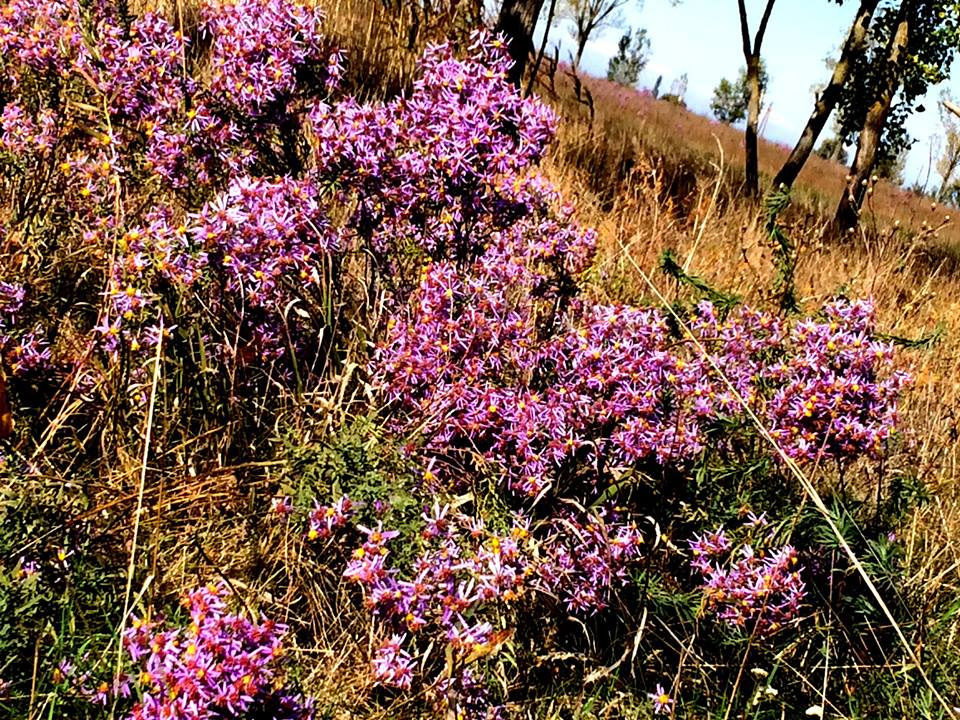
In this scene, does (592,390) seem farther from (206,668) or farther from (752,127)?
(752,127)

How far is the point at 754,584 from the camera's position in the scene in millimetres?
2145

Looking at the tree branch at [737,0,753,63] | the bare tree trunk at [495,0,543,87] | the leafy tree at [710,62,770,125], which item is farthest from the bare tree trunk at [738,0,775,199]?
the leafy tree at [710,62,770,125]

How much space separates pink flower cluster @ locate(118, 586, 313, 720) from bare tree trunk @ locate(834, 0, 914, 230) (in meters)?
8.07

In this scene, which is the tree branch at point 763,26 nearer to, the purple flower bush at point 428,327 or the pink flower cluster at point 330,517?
the purple flower bush at point 428,327

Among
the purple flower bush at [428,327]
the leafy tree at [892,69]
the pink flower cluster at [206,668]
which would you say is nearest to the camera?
the pink flower cluster at [206,668]

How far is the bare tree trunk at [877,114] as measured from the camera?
915cm

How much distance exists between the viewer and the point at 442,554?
191 centimetres

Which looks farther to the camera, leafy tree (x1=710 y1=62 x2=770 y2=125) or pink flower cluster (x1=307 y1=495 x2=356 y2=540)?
leafy tree (x1=710 y1=62 x2=770 y2=125)

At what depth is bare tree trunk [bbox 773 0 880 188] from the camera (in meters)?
9.41

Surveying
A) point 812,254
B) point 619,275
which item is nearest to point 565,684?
point 619,275

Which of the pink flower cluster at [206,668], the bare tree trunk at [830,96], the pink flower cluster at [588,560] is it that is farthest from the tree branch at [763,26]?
the pink flower cluster at [206,668]

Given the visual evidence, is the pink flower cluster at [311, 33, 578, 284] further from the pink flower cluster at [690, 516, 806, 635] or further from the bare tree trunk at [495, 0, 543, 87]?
the bare tree trunk at [495, 0, 543, 87]

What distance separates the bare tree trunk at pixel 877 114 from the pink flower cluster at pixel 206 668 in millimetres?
8067

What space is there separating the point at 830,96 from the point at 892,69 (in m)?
0.70
